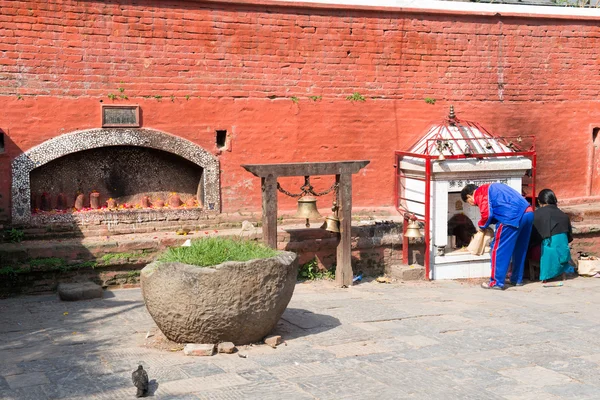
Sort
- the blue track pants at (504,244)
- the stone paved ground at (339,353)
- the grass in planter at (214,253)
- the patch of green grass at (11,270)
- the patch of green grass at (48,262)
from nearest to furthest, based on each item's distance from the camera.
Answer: the stone paved ground at (339,353)
the grass in planter at (214,253)
the patch of green grass at (11,270)
the patch of green grass at (48,262)
the blue track pants at (504,244)

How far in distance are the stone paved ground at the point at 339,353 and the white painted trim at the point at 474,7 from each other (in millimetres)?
4899

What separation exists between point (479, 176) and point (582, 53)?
393 centimetres

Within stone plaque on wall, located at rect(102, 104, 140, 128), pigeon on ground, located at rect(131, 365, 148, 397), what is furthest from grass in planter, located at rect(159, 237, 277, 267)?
stone plaque on wall, located at rect(102, 104, 140, 128)

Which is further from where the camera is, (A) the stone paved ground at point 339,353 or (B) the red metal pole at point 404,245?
(B) the red metal pole at point 404,245

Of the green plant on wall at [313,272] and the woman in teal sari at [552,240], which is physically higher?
the woman in teal sari at [552,240]

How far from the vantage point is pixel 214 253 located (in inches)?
293

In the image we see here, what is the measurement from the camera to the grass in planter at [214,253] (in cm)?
731

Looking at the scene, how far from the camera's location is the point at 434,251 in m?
11.6

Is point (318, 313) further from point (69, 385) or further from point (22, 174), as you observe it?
point (22, 174)

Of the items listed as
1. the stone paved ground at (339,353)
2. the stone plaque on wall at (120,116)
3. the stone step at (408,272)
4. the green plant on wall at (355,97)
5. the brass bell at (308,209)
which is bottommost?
the stone paved ground at (339,353)

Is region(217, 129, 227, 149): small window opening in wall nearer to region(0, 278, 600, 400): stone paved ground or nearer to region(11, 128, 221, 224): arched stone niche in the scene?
region(11, 128, 221, 224): arched stone niche

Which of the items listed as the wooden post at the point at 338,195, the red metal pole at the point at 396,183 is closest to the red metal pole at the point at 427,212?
the wooden post at the point at 338,195

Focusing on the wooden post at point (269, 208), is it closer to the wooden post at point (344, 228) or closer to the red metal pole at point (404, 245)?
the wooden post at point (344, 228)

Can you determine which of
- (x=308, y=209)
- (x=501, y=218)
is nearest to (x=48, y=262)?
(x=308, y=209)
